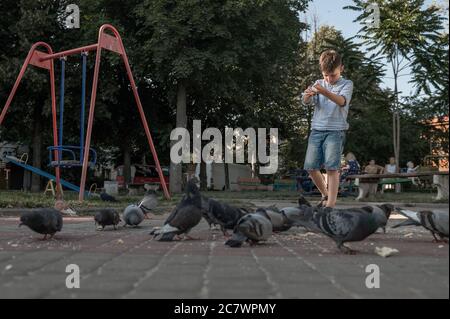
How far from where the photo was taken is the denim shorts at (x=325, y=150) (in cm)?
682

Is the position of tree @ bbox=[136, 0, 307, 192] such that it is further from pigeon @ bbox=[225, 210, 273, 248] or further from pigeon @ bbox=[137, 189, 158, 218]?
pigeon @ bbox=[225, 210, 273, 248]

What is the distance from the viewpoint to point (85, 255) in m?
4.25

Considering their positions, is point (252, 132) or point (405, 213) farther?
point (252, 132)

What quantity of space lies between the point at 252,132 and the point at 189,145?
370cm

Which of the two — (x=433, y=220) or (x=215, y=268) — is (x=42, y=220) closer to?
(x=215, y=268)

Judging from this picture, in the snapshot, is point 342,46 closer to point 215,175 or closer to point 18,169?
point 18,169

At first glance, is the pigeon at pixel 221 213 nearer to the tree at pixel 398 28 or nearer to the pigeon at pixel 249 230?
the pigeon at pixel 249 230

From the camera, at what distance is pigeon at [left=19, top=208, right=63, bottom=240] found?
16.8ft

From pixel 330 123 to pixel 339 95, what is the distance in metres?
0.41

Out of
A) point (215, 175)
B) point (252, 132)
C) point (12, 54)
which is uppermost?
point (12, 54)

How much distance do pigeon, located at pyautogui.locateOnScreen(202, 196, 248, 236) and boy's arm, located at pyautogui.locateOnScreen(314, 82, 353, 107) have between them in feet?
5.89

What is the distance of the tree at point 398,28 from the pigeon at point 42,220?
15.5 metres
